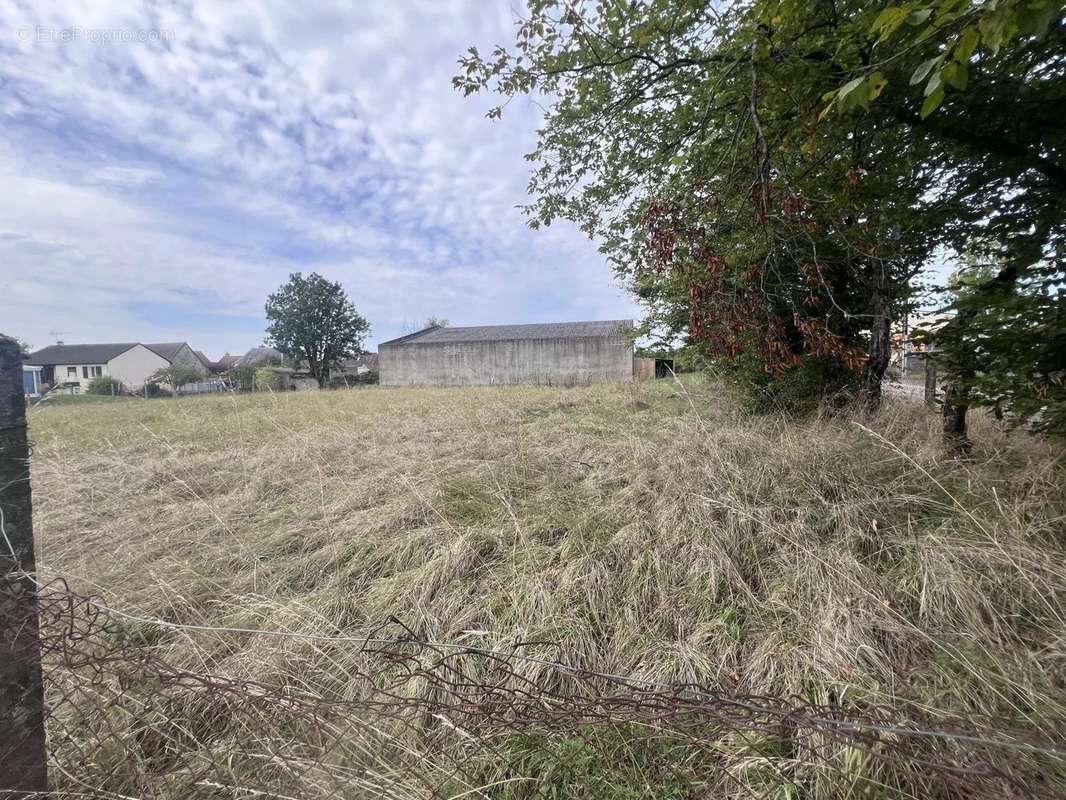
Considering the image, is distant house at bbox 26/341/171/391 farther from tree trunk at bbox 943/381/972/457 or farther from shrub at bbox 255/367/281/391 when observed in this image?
tree trunk at bbox 943/381/972/457

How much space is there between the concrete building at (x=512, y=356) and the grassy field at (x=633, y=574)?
1863 centimetres

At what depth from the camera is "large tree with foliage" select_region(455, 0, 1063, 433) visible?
2465 millimetres

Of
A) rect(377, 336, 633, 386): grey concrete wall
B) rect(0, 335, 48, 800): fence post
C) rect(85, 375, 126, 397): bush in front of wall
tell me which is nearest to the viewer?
rect(0, 335, 48, 800): fence post

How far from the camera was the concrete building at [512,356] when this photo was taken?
23375 millimetres

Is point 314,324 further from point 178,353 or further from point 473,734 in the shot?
point 473,734

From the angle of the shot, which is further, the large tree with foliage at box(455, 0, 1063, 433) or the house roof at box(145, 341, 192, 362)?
the house roof at box(145, 341, 192, 362)

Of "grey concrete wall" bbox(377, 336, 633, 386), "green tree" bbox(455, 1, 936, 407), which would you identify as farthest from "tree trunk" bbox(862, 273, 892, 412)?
"grey concrete wall" bbox(377, 336, 633, 386)

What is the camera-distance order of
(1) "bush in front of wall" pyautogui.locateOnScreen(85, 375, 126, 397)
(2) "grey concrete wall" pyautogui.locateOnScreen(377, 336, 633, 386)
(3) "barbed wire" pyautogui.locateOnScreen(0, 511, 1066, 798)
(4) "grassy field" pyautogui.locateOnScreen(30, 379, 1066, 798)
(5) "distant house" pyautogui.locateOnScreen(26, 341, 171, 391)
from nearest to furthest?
(3) "barbed wire" pyautogui.locateOnScreen(0, 511, 1066, 798)
(4) "grassy field" pyautogui.locateOnScreen(30, 379, 1066, 798)
(1) "bush in front of wall" pyautogui.locateOnScreen(85, 375, 126, 397)
(2) "grey concrete wall" pyautogui.locateOnScreen(377, 336, 633, 386)
(5) "distant house" pyautogui.locateOnScreen(26, 341, 171, 391)

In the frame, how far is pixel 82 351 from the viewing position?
41.1 m

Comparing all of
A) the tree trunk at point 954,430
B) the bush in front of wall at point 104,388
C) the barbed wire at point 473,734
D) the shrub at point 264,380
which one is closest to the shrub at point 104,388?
the bush in front of wall at point 104,388

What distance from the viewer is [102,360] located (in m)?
40.5

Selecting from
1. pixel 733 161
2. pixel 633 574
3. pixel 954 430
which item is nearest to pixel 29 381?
pixel 633 574

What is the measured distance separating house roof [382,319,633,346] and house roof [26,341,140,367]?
3429 centimetres

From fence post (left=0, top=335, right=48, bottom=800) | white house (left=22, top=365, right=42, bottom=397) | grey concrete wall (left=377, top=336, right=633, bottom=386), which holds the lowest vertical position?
fence post (left=0, top=335, right=48, bottom=800)
